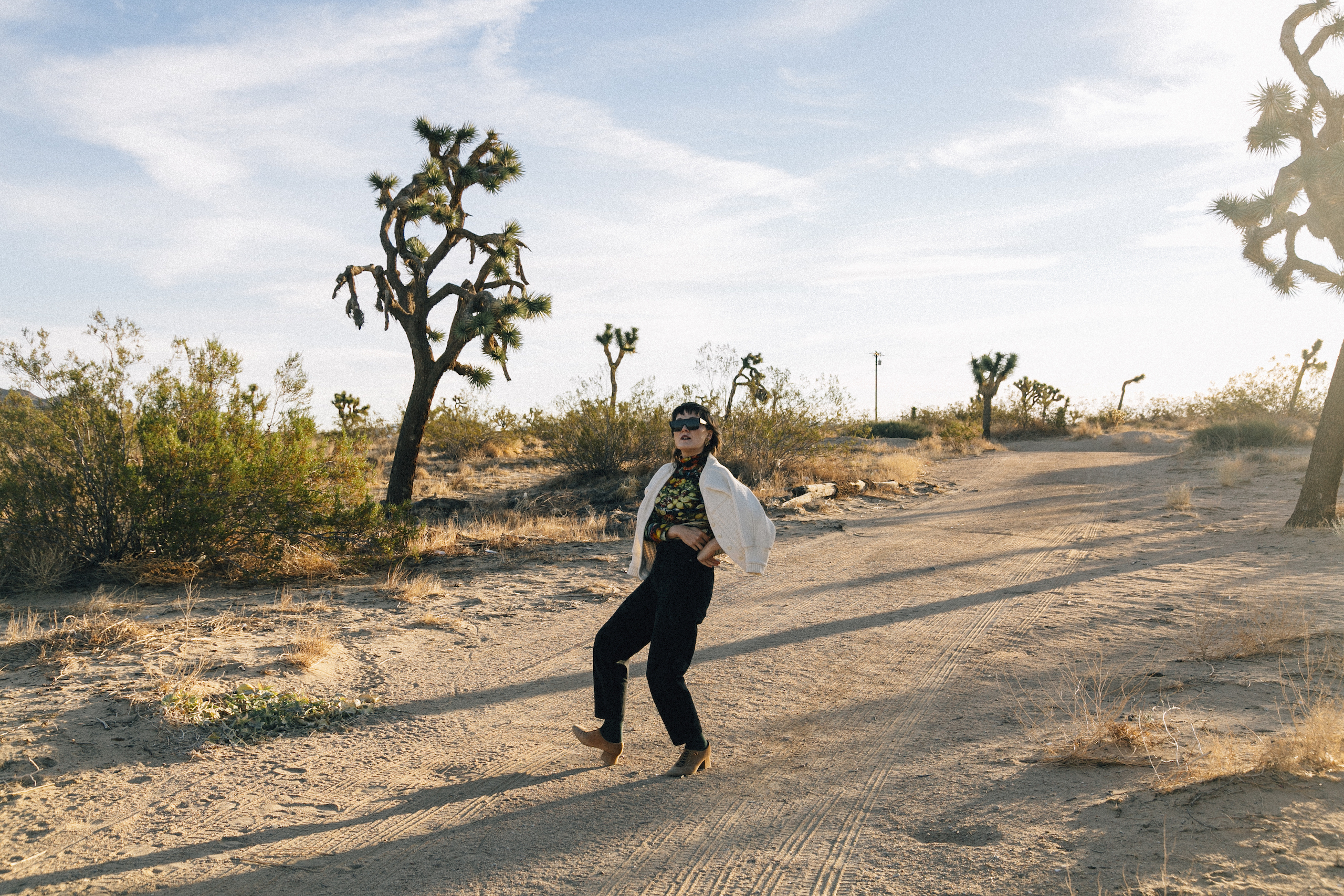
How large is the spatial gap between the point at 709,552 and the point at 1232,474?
57.0ft

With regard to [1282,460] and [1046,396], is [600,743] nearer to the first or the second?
[1282,460]

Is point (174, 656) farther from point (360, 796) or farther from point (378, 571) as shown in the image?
point (378, 571)

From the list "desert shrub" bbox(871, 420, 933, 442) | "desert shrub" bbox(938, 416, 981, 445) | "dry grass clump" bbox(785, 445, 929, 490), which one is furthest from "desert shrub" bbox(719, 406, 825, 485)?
"desert shrub" bbox(871, 420, 933, 442)

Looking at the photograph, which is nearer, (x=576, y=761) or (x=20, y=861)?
(x=20, y=861)

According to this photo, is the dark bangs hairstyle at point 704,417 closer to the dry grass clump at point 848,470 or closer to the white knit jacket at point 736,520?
the white knit jacket at point 736,520

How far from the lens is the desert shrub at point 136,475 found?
7605 mm

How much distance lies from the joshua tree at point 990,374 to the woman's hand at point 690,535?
41281 millimetres

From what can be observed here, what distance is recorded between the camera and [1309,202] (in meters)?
12.2

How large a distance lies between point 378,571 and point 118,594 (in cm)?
246

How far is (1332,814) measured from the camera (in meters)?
3.04

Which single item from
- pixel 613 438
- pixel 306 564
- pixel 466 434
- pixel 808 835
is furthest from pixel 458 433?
pixel 808 835

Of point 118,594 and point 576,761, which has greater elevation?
point 118,594

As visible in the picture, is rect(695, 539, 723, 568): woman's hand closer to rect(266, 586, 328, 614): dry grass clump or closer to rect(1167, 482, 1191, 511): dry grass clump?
rect(266, 586, 328, 614): dry grass clump

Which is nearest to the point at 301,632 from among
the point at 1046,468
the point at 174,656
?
the point at 174,656
